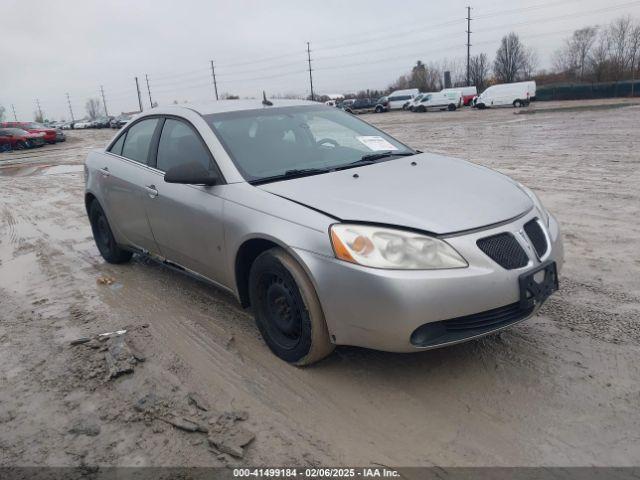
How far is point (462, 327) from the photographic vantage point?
111 inches

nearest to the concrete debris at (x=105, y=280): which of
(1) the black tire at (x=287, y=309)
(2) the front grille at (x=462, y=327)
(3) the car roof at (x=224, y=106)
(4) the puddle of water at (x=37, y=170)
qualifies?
(3) the car roof at (x=224, y=106)

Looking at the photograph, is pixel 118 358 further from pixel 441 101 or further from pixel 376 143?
pixel 441 101

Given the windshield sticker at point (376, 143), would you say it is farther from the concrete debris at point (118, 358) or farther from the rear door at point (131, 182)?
the concrete debris at point (118, 358)

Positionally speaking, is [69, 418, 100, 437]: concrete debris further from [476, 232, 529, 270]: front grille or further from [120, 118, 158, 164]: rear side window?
[120, 118, 158, 164]: rear side window

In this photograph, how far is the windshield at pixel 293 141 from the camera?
3775 mm

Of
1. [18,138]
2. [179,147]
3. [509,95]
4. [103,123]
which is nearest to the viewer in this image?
[179,147]

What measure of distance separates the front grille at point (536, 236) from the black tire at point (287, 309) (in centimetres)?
130

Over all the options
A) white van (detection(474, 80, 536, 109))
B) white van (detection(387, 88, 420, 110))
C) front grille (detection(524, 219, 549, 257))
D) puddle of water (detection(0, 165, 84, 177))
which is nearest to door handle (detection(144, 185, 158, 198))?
front grille (detection(524, 219, 549, 257))

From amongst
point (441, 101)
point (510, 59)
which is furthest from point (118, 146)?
point (510, 59)

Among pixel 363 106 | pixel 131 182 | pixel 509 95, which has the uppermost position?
pixel 131 182

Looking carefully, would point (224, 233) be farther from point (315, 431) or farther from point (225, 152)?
point (315, 431)

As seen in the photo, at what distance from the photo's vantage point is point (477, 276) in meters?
2.73

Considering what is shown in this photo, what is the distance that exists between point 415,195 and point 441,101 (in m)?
45.7

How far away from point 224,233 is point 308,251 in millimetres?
853
